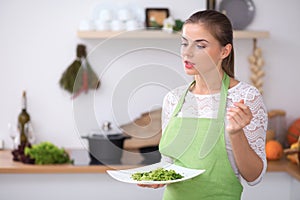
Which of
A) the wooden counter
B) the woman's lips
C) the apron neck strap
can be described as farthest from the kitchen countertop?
the woman's lips

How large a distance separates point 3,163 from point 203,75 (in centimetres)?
158

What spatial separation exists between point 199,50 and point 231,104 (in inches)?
9.6

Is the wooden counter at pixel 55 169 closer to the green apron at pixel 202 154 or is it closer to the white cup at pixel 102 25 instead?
the white cup at pixel 102 25

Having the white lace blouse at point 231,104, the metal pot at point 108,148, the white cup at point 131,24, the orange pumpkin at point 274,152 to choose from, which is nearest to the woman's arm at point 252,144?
the white lace blouse at point 231,104

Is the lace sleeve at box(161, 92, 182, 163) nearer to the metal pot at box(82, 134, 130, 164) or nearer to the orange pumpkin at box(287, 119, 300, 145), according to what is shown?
the metal pot at box(82, 134, 130, 164)

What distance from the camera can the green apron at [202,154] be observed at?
1.66 m

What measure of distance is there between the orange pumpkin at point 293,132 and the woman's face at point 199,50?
5.37ft

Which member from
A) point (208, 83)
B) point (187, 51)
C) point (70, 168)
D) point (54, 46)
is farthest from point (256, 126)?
point (54, 46)

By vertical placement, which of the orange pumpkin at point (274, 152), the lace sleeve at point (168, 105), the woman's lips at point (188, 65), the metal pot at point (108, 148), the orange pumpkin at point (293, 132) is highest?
the woman's lips at point (188, 65)

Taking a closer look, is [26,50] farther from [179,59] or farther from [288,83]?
[179,59]

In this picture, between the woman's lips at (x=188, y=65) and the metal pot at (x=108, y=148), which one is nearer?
the woman's lips at (x=188, y=65)

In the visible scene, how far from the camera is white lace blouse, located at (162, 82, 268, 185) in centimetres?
164

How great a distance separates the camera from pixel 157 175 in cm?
166

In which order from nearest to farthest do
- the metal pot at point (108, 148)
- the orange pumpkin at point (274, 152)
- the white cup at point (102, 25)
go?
1. the metal pot at point (108, 148)
2. the orange pumpkin at point (274, 152)
3. the white cup at point (102, 25)
